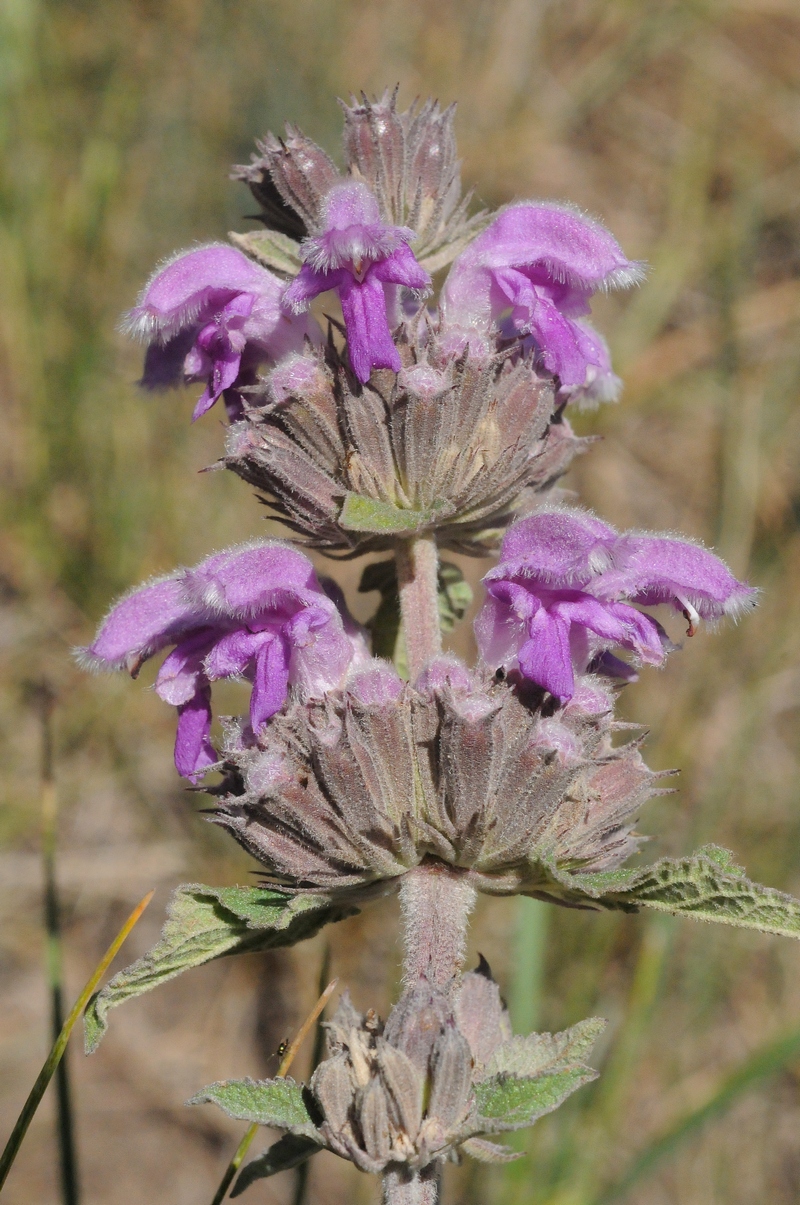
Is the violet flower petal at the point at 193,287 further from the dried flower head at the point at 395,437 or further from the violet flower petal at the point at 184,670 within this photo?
the violet flower petal at the point at 184,670

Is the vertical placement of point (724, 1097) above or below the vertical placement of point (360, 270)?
below

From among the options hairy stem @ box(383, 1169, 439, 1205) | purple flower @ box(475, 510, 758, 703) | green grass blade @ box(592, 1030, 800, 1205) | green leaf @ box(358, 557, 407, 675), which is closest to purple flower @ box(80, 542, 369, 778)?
green leaf @ box(358, 557, 407, 675)

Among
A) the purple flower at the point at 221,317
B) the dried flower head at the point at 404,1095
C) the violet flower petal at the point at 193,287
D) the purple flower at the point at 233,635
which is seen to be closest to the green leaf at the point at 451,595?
the purple flower at the point at 233,635

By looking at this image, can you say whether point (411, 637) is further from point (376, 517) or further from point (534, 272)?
point (534, 272)

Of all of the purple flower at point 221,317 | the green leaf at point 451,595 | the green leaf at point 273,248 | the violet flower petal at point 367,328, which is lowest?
the green leaf at point 451,595

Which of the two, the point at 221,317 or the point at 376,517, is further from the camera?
the point at 221,317

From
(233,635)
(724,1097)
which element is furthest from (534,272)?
(724,1097)

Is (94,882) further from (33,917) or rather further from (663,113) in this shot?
(663,113)
